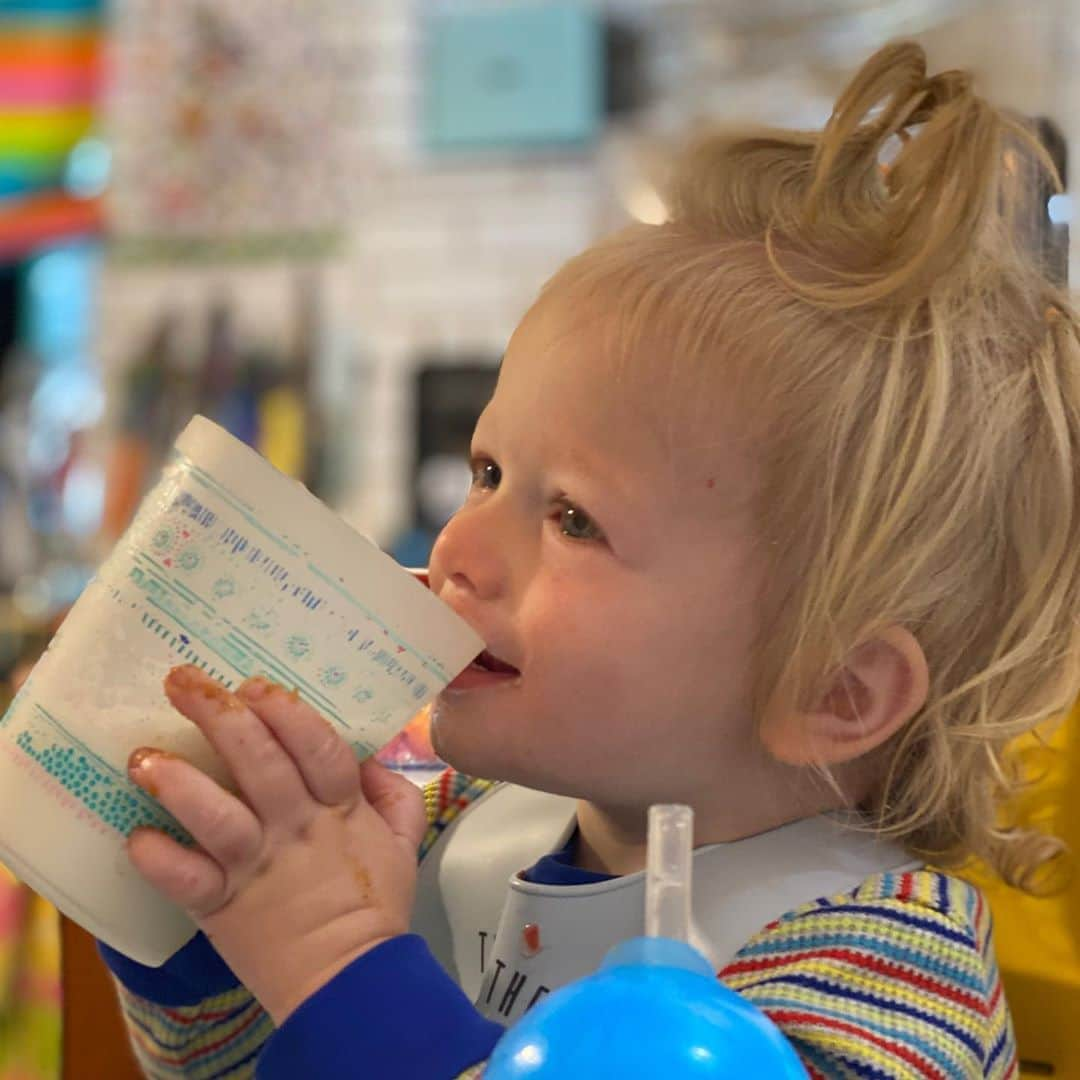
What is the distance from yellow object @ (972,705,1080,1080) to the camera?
29.4 inches

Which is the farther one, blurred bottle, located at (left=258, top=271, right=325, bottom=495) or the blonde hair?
blurred bottle, located at (left=258, top=271, right=325, bottom=495)

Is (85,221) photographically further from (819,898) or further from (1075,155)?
(819,898)

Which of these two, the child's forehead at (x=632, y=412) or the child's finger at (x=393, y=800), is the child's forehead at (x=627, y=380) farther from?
the child's finger at (x=393, y=800)

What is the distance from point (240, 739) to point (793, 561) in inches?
10.3

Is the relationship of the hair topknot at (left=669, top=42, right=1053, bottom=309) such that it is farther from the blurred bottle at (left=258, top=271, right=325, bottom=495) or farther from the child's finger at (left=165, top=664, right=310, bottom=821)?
→ the blurred bottle at (left=258, top=271, right=325, bottom=495)

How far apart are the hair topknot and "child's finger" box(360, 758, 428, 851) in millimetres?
286

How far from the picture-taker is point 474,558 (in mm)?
665

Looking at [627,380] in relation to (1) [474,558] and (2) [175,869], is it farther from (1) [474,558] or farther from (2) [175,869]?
(2) [175,869]

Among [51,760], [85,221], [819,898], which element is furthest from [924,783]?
[85,221]

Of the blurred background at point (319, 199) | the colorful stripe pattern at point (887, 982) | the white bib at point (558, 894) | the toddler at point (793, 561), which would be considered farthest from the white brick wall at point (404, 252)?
the colorful stripe pattern at point (887, 982)

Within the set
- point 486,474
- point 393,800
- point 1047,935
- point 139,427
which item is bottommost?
point 139,427

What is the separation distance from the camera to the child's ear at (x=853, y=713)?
67 centimetres

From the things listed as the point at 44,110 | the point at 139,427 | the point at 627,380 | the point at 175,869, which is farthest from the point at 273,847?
the point at 44,110

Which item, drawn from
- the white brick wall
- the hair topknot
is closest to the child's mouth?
the hair topknot
